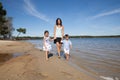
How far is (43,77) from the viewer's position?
404 centimetres

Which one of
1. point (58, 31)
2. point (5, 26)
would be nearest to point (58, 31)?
point (58, 31)

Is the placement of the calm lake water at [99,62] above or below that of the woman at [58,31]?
below

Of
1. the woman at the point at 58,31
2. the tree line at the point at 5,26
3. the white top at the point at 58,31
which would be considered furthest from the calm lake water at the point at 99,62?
the tree line at the point at 5,26

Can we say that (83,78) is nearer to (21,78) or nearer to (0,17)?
(21,78)

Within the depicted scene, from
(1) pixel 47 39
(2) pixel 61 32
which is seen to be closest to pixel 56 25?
(2) pixel 61 32

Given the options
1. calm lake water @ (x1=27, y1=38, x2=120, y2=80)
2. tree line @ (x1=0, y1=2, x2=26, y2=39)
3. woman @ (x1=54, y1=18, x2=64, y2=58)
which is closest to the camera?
calm lake water @ (x1=27, y1=38, x2=120, y2=80)

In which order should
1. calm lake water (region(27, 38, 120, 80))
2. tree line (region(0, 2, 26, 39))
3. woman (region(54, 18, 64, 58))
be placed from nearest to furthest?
1. calm lake water (region(27, 38, 120, 80))
2. woman (region(54, 18, 64, 58))
3. tree line (region(0, 2, 26, 39))

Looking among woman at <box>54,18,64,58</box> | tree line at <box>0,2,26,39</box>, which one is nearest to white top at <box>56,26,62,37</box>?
woman at <box>54,18,64,58</box>

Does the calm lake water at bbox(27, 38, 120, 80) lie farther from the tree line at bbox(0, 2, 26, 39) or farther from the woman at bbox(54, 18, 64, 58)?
the tree line at bbox(0, 2, 26, 39)

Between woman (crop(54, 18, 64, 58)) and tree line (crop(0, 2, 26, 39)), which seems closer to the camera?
woman (crop(54, 18, 64, 58))

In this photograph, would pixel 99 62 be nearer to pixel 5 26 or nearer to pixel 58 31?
pixel 58 31

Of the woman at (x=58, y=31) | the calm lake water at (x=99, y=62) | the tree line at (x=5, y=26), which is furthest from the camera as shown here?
the tree line at (x=5, y=26)

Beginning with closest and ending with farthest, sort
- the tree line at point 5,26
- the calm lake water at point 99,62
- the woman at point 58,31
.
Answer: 1. the calm lake water at point 99,62
2. the woman at point 58,31
3. the tree line at point 5,26

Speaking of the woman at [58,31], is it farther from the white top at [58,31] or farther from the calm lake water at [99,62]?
the calm lake water at [99,62]
